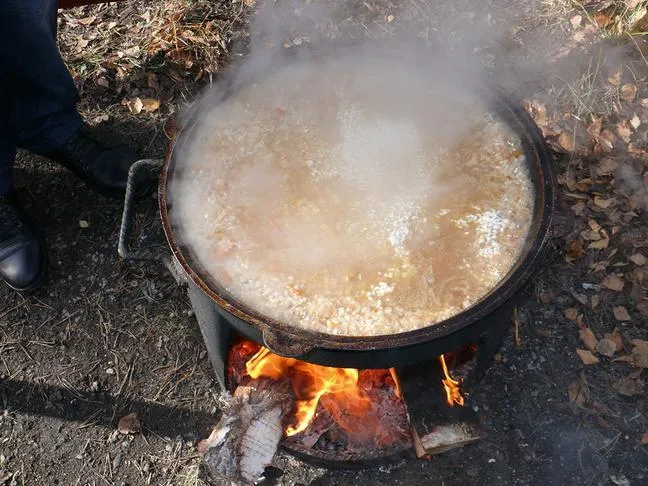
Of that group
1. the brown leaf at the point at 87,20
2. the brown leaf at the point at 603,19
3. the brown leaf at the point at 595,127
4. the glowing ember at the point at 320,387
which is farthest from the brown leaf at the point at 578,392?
the brown leaf at the point at 87,20

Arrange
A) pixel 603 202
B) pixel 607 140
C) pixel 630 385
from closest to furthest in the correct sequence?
1. pixel 630 385
2. pixel 603 202
3. pixel 607 140

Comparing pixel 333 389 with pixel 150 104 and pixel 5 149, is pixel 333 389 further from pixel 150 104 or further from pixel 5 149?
pixel 150 104

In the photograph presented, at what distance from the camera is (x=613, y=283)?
3.24 metres

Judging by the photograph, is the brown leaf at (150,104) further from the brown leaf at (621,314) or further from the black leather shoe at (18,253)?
the brown leaf at (621,314)

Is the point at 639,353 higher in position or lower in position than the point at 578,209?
lower

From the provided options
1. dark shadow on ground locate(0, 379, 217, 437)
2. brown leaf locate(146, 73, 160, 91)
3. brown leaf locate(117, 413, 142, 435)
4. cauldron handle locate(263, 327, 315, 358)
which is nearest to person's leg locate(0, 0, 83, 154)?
brown leaf locate(146, 73, 160, 91)

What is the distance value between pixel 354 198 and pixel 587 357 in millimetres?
1677

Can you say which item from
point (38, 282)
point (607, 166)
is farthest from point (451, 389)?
point (38, 282)

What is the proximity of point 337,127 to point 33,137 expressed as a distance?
2.00 meters

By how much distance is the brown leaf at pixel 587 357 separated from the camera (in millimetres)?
3053

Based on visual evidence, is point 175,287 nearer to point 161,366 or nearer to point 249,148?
point 161,366

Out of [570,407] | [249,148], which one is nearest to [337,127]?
[249,148]

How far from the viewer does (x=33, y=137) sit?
3.41 meters

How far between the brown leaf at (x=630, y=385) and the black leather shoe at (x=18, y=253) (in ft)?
11.0
